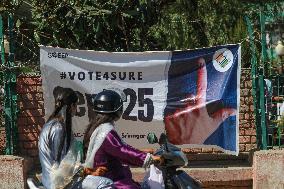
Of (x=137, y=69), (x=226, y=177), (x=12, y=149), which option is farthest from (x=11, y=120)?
(x=226, y=177)

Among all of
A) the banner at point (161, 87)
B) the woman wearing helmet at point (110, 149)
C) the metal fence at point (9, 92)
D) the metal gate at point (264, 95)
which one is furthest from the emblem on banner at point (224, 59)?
the woman wearing helmet at point (110, 149)

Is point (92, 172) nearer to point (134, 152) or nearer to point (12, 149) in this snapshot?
point (134, 152)

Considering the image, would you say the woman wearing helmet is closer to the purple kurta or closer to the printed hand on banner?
the purple kurta

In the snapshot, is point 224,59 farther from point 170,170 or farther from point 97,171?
point 97,171

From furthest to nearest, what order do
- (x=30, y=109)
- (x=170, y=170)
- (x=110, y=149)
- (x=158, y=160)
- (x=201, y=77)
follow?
(x=30, y=109) → (x=201, y=77) → (x=170, y=170) → (x=158, y=160) → (x=110, y=149)

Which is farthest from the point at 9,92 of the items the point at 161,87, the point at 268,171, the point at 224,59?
the point at 268,171

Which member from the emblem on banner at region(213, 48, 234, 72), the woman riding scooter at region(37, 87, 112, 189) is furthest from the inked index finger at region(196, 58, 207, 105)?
the woman riding scooter at region(37, 87, 112, 189)

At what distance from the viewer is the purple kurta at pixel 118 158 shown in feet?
16.6

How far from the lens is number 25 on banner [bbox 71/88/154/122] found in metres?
8.35

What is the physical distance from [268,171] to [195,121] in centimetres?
108

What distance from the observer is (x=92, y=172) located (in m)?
5.20

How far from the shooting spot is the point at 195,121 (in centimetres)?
842

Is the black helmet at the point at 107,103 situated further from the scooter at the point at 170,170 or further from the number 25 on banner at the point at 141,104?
the number 25 on banner at the point at 141,104

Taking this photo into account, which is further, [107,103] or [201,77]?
[201,77]
